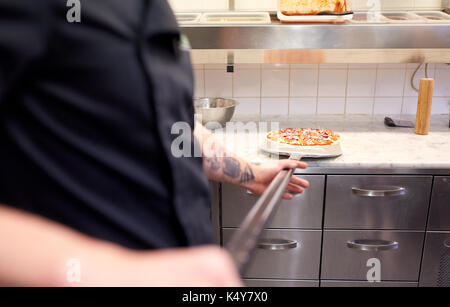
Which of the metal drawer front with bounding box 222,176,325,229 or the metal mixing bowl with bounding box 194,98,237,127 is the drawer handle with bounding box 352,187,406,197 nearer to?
the metal drawer front with bounding box 222,176,325,229

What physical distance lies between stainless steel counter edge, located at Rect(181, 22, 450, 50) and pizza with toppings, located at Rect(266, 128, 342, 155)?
35 centimetres

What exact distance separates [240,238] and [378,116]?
1920mm

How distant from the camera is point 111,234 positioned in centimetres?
58

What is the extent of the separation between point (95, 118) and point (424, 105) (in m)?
1.76

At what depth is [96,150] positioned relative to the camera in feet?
1.82

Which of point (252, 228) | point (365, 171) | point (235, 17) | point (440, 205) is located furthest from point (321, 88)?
point (252, 228)

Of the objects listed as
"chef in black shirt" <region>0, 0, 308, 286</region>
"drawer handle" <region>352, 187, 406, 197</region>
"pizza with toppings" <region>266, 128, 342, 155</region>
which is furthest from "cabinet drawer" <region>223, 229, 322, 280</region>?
"chef in black shirt" <region>0, 0, 308, 286</region>

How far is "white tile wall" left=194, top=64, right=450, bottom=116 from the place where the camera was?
7.32 ft

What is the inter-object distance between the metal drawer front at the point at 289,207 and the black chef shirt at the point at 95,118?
1122 millimetres

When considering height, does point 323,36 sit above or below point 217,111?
above

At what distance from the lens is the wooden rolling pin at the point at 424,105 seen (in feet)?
6.39

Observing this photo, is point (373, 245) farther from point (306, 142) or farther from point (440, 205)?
point (306, 142)
